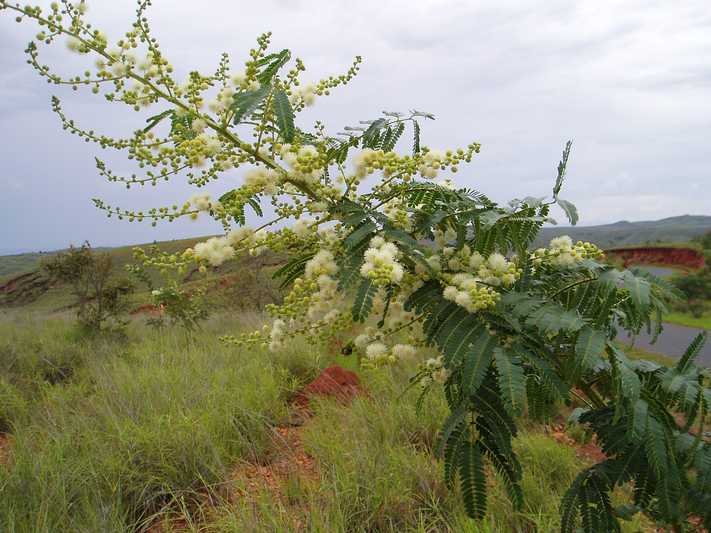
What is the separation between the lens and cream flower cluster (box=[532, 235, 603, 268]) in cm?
164

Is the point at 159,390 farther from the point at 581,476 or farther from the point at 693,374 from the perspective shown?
the point at 693,374

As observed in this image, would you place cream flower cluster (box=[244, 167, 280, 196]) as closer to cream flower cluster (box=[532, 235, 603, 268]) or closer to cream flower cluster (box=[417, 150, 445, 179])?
cream flower cluster (box=[417, 150, 445, 179])

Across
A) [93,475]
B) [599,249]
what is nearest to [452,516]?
[599,249]

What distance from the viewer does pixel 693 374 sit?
5.45 feet

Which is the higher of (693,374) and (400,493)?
(693,374)

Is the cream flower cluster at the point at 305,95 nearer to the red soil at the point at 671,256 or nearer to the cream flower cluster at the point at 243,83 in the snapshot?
the cream flower cluster at the point at 243,83

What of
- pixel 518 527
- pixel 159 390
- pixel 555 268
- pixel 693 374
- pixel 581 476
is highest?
pixel 555 268

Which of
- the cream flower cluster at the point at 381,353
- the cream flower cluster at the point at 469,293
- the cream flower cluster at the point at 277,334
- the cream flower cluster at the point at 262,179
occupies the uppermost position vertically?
the cream flower cluster at the point at 262,179

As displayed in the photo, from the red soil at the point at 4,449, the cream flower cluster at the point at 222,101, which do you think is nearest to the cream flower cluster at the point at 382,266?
the cream flower cluster at the point at 222,101

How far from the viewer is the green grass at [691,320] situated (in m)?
6.85

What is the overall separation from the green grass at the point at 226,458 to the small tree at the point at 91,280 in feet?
14.1

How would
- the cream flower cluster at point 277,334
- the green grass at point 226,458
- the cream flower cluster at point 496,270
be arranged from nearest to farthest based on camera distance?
1. the cream flower cluster at point 496,270
2. the cream flower cluster at point 277,334
3. the green grass at point 226,458

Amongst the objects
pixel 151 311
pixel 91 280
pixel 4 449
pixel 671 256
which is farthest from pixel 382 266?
pixel 151 311

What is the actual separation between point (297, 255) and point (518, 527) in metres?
2.20
